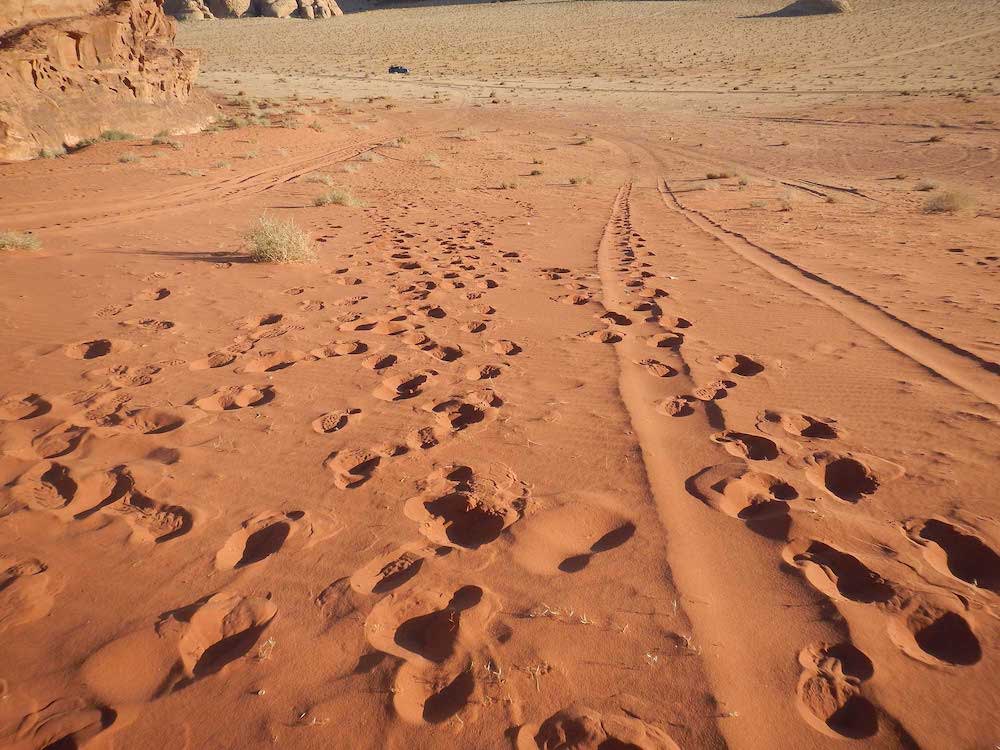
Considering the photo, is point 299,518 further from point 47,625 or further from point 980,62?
point 980,62

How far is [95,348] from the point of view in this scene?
4.29 meters

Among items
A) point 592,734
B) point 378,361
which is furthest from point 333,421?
point 592,734

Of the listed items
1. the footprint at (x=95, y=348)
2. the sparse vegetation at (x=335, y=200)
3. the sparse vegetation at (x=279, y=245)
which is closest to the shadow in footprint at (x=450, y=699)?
the footprint at (x=95, y=348)

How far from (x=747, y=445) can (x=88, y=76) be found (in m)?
17.7

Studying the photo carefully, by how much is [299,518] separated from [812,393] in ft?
10.5

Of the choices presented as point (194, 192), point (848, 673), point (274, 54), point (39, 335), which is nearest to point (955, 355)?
point (848, 673)

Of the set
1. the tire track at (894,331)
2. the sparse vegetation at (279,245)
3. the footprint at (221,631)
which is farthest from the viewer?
the sparse vegetation at (279,245)

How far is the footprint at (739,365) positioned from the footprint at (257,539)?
10.0 ft

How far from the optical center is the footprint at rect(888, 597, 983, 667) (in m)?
1.79

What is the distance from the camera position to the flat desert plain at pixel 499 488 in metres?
1.69

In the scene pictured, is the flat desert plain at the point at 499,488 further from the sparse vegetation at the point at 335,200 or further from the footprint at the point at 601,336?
the sparse vegetation at the point at 335,200

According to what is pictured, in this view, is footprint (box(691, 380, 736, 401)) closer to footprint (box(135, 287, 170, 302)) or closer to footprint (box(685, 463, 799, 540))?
footprint (box(685, 463, 799, 540))

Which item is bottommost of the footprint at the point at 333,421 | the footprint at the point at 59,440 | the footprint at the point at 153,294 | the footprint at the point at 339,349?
the footprint at the point at 153,294

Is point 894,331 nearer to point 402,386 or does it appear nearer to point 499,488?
point 499,488
